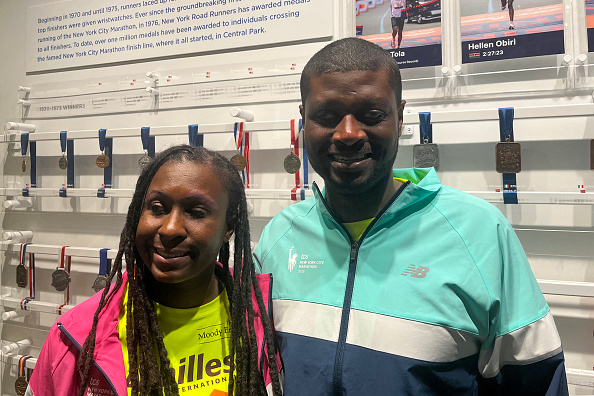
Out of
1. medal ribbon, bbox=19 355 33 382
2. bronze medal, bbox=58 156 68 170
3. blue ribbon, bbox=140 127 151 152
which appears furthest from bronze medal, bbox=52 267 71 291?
blue ribbon, bbox=140 127 151 152

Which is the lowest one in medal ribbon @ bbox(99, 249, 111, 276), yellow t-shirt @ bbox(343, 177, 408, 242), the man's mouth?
medal ribbon @ bbox(99, 249, 111, 276)

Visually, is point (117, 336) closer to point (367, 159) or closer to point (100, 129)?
point (367, 159)

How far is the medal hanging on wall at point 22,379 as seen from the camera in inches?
91.8

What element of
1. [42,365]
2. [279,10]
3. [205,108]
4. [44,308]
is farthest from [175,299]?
[44,308]

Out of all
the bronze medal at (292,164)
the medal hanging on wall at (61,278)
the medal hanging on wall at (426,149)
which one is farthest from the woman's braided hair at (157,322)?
the medal hanging on wall at (61,278)

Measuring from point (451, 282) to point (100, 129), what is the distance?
203 centimetres

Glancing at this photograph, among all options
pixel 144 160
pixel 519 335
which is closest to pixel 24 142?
pixel 144 160

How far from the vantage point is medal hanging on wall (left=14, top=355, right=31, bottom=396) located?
2333mm

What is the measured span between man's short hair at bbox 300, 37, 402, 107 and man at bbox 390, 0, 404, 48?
87 centimetres

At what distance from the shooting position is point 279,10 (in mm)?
2076

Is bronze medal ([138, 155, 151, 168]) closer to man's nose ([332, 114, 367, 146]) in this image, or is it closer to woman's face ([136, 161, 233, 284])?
woman's face ([136, 161, 233, 284])

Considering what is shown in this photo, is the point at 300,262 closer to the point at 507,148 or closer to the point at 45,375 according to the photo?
the point at 45,375

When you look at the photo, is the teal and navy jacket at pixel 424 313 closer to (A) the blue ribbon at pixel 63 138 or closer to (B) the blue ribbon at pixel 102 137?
(B) the blue ribbon at pixel 102 137

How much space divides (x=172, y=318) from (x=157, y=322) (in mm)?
37
